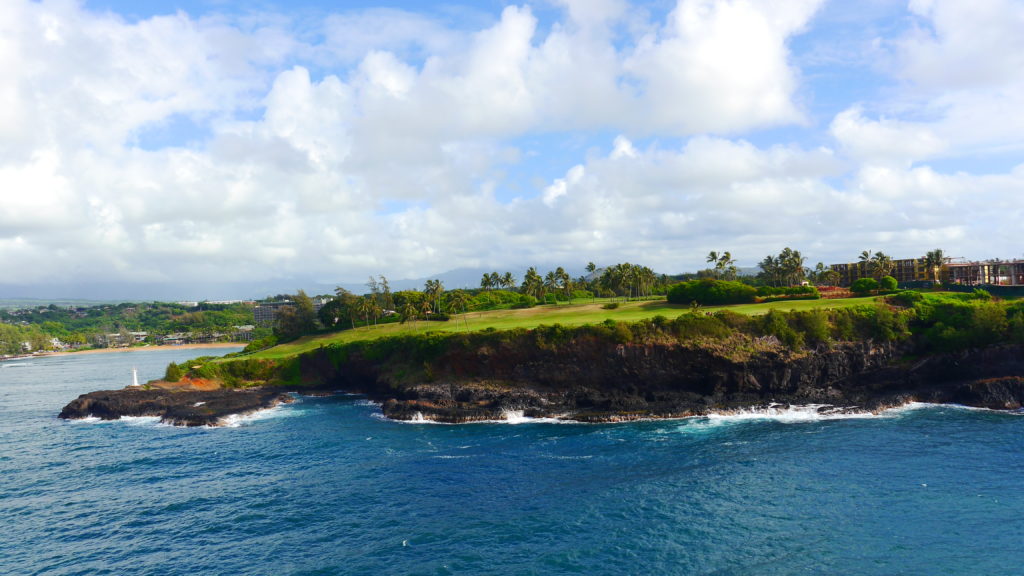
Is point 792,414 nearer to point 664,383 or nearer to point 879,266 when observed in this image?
point 664,383

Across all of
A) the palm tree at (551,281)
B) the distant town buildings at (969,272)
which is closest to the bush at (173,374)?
the palm tree at (551,281)

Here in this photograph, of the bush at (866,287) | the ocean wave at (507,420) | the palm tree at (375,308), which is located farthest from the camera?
the palm tree at (375,308)

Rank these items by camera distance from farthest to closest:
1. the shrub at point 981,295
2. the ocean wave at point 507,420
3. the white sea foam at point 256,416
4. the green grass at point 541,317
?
the green grass at point 541,317
the shrub at point 981,295
the white sea foam at point 256,416
the ocean wave at point 507,420

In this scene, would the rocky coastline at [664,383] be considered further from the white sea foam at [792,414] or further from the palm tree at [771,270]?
the palm tree at [771,270]

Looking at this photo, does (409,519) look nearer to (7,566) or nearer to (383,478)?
(383,478)

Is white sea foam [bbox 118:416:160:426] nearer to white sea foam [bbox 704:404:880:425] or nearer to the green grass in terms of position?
A: the green grass

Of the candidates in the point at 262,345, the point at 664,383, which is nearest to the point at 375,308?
the point at 262,345

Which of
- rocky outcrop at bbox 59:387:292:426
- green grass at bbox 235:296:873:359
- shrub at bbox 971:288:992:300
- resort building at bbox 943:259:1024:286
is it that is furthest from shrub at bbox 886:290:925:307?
rocky outcrop at bbox 59:387:292:426
